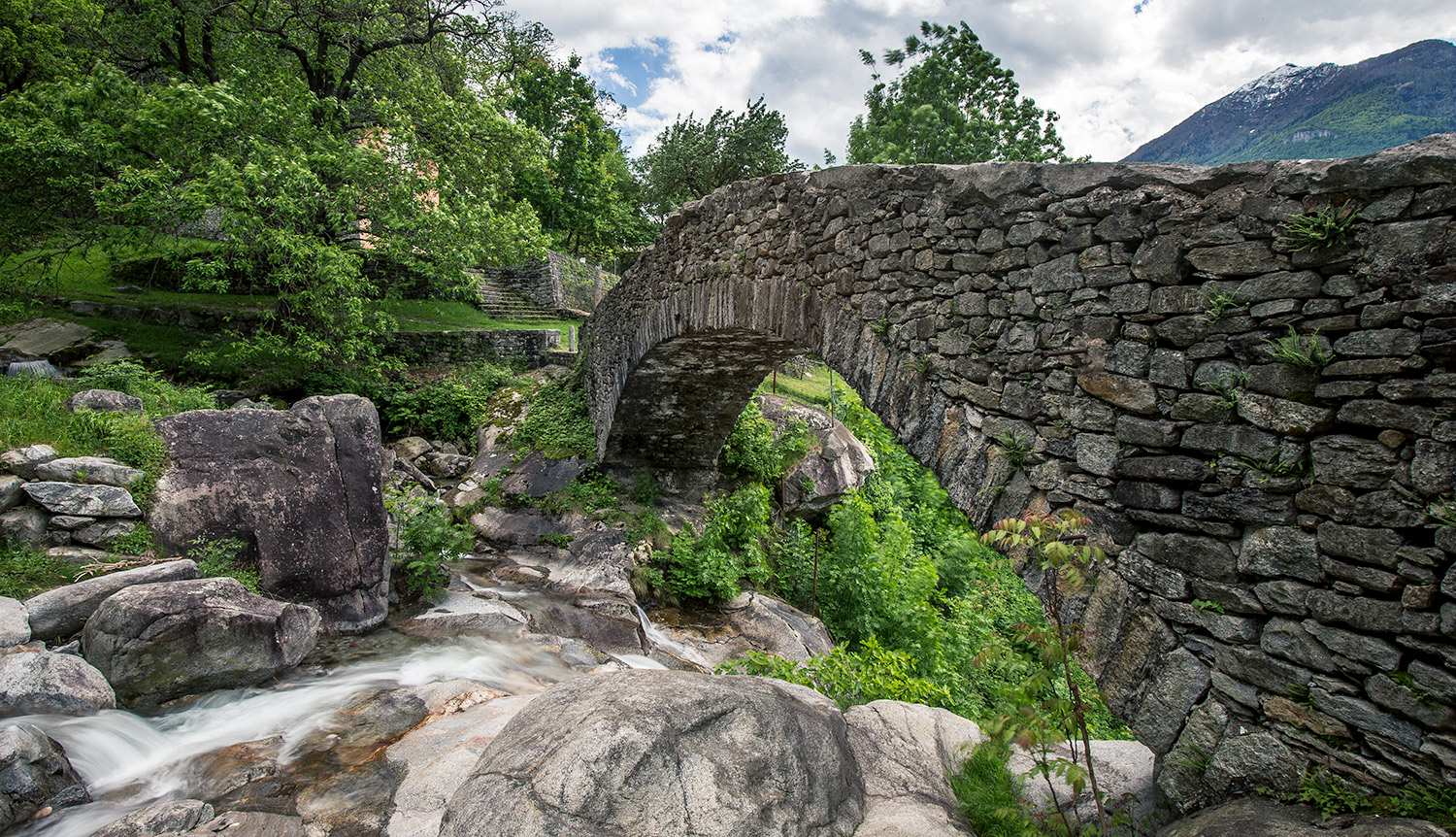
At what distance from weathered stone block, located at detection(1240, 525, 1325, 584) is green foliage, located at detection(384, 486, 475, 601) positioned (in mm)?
6867

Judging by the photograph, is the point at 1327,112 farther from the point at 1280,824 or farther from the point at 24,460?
the point at 24,460

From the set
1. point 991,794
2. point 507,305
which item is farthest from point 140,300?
point 991,794

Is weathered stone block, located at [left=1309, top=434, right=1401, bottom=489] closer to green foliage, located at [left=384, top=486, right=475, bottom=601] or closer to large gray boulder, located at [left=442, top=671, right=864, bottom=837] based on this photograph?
large gray boulder, located at [left=442, top=671, right=864, bottom=837]

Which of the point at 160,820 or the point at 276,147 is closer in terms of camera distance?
the point at 160,820

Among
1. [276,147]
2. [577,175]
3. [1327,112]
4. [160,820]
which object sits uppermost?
[577,175]

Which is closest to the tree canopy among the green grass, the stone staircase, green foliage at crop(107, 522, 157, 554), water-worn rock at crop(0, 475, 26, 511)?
the green grass

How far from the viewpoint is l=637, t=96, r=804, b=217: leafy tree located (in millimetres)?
22062

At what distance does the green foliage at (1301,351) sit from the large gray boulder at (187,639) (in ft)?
20.8

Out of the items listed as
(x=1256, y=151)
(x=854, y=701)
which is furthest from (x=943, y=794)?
(x=1256, y=151)

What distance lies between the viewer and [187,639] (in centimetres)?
443

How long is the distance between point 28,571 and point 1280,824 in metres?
7.57

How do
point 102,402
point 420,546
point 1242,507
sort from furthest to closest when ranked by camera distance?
point 420,546
point 102,402
point 1242,507

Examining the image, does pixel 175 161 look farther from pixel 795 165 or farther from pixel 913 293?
pixel 795 165

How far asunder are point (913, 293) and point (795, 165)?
21.2 m
